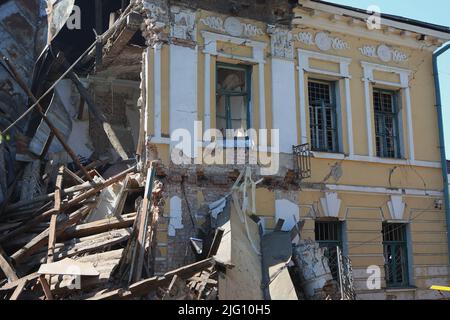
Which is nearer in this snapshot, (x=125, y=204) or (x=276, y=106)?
(x=125, y=204)

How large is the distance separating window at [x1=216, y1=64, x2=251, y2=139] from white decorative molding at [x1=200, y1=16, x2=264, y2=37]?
0.69 meters

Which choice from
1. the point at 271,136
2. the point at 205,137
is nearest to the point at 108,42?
the point at 205,137

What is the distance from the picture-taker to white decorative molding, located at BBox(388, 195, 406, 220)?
1315cm

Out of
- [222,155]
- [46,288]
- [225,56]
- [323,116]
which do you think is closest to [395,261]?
[323,116]

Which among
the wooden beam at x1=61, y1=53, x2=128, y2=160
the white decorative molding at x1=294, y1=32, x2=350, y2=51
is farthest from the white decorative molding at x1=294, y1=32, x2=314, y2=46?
the wooden beam at x1=61, y1=53, x2=128, y2=160

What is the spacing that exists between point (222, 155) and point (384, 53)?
203 inches

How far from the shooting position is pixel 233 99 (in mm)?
12195

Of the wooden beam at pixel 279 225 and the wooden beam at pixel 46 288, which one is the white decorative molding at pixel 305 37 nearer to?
the wooden beam at pixel 279 225

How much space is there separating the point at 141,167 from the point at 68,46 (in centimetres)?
551

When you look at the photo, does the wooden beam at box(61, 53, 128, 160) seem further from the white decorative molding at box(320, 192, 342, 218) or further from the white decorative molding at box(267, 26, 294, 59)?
the white decorative molding at box(320, 192, 342, 218)

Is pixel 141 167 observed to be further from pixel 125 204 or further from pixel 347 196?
pixel 347 196

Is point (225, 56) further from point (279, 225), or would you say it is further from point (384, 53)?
point (384, 53)

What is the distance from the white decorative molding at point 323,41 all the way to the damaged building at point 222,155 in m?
0.05

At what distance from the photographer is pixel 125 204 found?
11039 millimetres
